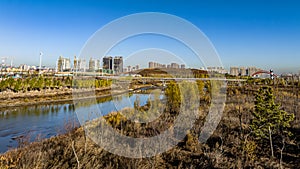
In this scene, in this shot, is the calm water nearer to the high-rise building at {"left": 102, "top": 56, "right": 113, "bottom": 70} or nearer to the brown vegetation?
the brown vegetation

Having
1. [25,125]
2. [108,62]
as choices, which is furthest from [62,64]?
[25,125]

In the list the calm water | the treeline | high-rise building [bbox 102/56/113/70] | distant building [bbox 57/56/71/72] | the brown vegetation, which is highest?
distant building [bbox 57/56/71/72]

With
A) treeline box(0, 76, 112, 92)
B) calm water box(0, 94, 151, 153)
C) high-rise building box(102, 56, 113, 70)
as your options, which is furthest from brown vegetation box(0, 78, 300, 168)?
treeline box(0, 76, 112, 92)

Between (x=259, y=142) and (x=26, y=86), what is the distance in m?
20.3

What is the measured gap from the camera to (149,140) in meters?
5.45

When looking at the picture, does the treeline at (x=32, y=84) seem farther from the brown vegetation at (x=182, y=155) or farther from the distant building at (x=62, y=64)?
the distant building at (x=62, y=64)

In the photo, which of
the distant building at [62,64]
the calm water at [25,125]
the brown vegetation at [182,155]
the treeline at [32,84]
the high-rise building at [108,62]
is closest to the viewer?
the brown vegetation at [182,155]

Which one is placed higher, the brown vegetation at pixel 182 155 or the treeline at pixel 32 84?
the treeline at pixel 32 84

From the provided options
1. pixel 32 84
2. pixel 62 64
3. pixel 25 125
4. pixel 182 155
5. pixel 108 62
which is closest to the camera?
pixel 182 155

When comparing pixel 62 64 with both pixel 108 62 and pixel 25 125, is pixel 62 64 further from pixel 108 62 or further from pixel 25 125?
pixel 25 125

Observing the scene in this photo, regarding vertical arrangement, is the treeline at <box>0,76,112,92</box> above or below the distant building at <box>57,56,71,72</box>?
below

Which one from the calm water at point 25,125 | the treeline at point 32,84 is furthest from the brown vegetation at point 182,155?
the treeline at point 32,84

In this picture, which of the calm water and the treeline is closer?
the calm water

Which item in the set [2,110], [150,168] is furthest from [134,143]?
[2,110]
